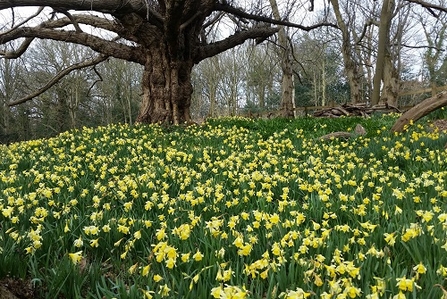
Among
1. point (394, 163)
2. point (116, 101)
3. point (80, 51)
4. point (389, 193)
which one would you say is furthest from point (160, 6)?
point (116, 101)

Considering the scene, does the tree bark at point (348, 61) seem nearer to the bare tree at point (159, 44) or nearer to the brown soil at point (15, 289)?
the bare tree at point (159, 44)

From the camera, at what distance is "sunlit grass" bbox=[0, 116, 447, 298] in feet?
5.13

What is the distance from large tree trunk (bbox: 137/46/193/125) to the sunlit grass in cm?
449

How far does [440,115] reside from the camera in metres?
9.32

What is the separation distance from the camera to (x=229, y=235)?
2.08 meters

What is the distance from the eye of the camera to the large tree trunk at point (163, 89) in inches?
368

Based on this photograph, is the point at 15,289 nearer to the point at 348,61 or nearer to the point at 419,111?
the point at 419,111

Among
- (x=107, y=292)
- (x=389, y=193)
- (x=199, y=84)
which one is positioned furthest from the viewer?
(x=199, y=84)

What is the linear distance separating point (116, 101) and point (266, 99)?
12956 millimetres

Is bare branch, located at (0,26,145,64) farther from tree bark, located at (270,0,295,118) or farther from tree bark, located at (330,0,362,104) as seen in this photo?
tree bark, located at (330,0,362,104)

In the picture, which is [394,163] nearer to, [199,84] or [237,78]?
[237,78]

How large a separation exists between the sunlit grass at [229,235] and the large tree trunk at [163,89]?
14.7 ft

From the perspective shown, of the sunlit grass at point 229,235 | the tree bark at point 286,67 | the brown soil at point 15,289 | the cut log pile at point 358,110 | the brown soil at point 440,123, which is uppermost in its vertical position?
the tree bark at point 286,67

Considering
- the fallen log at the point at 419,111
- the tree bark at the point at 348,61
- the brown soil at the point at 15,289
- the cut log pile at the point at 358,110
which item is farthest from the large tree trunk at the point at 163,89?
the tree bark at the point at 348,61
